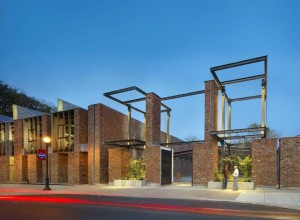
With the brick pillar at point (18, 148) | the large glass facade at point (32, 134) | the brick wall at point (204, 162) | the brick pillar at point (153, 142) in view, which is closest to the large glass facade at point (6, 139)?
the brick pillar at point (18, 148)

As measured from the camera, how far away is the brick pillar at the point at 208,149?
2397cm

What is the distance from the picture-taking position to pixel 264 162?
21.3 m

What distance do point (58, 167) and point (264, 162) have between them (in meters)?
20.4

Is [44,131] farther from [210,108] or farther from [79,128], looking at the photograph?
[210,108]

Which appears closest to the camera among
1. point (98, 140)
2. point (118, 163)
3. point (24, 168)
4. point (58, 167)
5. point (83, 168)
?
point (118, 163)

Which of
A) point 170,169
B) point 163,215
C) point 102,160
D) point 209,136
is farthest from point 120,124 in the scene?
point 163,215

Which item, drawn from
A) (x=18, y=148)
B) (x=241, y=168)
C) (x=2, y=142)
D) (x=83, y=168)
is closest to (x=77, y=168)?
(x=83, y=168)

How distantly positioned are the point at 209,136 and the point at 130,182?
7593 millimetres

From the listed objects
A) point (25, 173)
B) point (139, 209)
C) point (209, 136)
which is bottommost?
point (25, 173)

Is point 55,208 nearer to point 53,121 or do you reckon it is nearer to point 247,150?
point 53,121

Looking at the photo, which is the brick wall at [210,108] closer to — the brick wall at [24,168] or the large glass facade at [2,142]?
the brick wall at [24,168]

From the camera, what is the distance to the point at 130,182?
86.7 ft

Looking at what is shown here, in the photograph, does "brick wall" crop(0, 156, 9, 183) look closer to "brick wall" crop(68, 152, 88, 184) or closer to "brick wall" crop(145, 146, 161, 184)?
"brick wall" crop(68, 152, 88, 184)

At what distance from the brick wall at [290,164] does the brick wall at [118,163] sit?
13.0m
